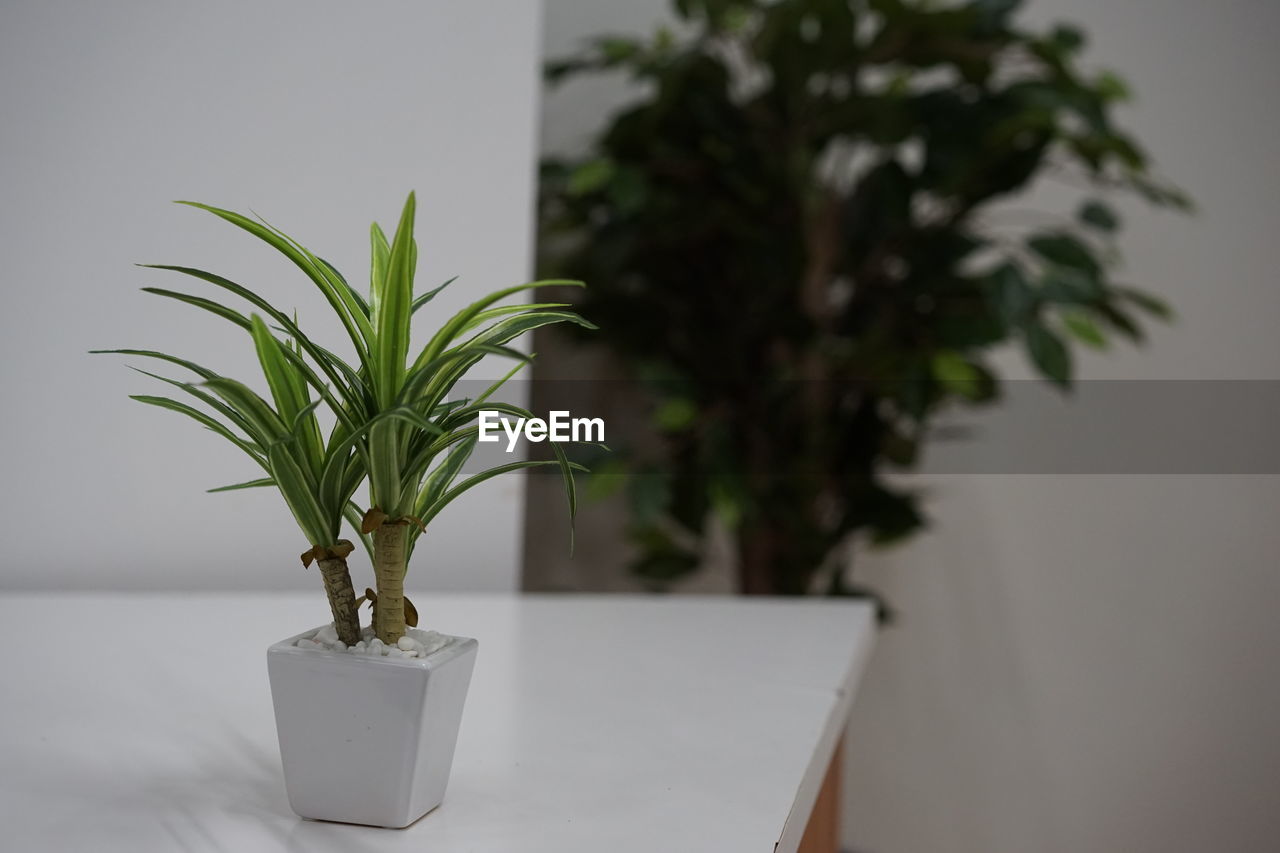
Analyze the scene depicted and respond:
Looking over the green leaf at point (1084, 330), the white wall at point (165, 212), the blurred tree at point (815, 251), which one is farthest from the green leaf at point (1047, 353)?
the white wall at point (165, 212)

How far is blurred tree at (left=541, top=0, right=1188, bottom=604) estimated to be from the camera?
4.99 feet

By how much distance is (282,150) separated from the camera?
2.91 ft

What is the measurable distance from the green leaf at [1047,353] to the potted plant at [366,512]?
1.05 metres

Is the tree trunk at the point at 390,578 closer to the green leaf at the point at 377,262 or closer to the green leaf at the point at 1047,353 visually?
the green leaf at the point at 377,262

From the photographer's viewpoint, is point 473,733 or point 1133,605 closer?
point 473,733

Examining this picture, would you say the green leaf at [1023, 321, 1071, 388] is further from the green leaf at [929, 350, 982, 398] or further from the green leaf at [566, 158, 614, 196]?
the green leaf at [566, 158, 614, 196]

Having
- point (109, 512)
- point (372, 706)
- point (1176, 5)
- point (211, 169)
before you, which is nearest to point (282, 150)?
point (211, 169)

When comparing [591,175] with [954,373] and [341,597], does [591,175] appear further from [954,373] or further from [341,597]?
[341,597]

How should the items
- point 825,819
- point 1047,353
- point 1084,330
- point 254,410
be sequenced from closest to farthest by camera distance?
point 254,410, point 825,819, point 1047,353, point 1084,330

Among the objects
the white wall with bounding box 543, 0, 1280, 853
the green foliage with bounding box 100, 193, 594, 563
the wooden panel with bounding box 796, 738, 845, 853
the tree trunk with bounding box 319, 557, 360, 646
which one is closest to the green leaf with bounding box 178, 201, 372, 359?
the green foliage with bounding box 100, 193, 594, 563

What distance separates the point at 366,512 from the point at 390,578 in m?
0.04

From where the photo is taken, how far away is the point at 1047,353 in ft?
4.63

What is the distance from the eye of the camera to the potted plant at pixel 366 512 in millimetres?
497

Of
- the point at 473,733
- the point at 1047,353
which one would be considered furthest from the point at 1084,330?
the point at 473,733
